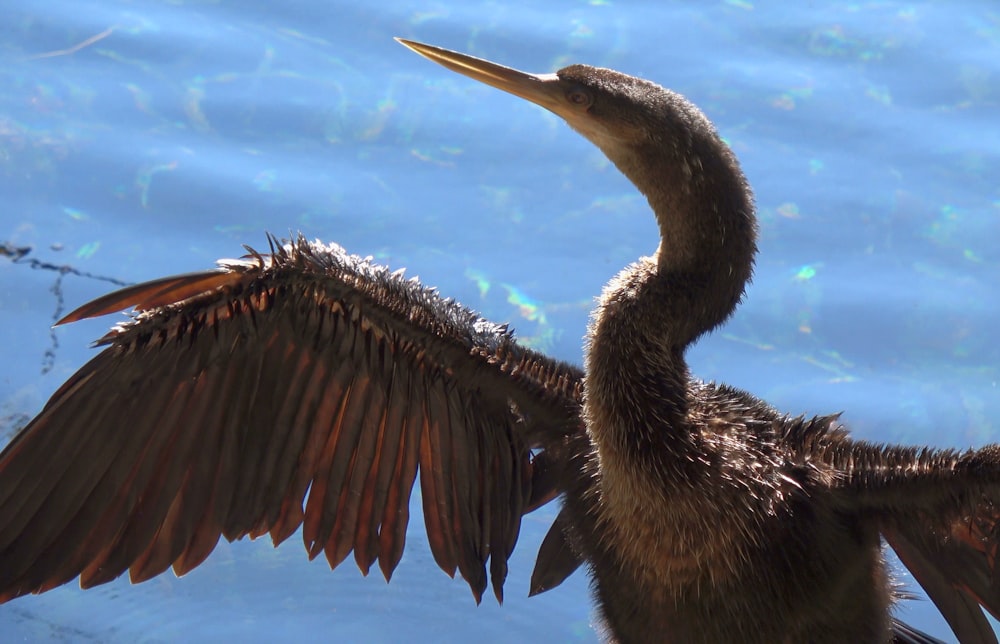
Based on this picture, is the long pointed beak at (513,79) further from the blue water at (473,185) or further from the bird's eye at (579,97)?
the blue water at (473,185)

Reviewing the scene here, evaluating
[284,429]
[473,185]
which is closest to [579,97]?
[284,429]

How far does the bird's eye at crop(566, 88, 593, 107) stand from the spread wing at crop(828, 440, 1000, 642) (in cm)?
90

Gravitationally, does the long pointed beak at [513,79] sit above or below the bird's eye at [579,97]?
above

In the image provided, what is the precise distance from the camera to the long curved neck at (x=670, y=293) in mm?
2908

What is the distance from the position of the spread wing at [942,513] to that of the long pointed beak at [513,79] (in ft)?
3.13

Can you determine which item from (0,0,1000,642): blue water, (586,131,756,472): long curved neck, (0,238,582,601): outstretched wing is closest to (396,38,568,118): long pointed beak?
(586,131,756,472): long curved neck

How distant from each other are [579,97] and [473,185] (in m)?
2.52

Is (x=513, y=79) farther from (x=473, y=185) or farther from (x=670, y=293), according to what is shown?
(x=473, y=185)

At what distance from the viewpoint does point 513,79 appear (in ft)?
10.2

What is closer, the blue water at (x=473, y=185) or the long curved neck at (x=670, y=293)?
the long curved neck at (x=670, y=293)

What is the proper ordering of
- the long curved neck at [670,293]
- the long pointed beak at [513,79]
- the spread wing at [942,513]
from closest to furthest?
1. the spread wing at [942,513]
2. the long curved neck at [670,293]
3. the long pointed beak at [513,79]

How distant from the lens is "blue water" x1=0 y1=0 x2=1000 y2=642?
4191 millimetres

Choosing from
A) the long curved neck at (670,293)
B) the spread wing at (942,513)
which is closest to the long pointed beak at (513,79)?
the long curved neck at (670,293)

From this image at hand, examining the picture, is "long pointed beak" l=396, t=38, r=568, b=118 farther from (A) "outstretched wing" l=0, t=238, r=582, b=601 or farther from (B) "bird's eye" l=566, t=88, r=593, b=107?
(A) "outstretched wing" l=0, t=238, r=582, b=601
